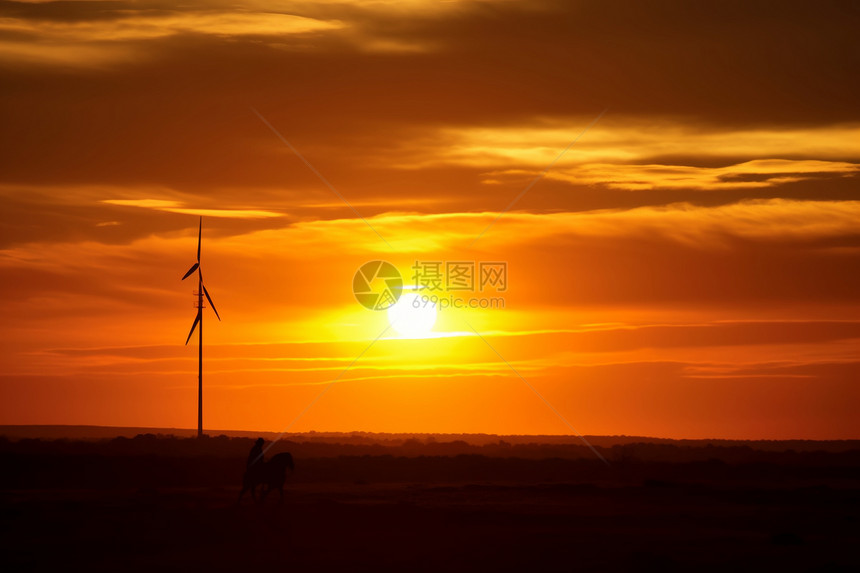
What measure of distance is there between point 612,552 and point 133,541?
43.1 ft

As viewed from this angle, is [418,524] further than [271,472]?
No

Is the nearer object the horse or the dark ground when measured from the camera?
the dark ground

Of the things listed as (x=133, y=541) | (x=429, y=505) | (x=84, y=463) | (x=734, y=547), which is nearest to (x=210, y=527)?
(x=133, y=541)

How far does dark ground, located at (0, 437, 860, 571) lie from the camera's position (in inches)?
1140

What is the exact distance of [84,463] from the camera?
2643 inches

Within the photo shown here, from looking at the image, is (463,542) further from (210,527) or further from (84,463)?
(84,463)

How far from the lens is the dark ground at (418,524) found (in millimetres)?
28953

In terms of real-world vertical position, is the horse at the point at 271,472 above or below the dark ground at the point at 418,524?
above

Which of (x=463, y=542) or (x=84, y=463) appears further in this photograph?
(x=84, y=463)

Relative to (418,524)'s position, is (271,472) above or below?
above

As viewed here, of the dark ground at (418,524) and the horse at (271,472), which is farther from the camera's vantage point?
the horse at (271,472)

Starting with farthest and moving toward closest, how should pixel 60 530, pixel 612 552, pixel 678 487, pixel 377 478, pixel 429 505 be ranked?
pixel 377 478
pixel 678 487
pixel 429 505
pixel 60 530
pixel 612 552

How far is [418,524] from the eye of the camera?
121 ft

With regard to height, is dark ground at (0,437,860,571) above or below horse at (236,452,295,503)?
below
